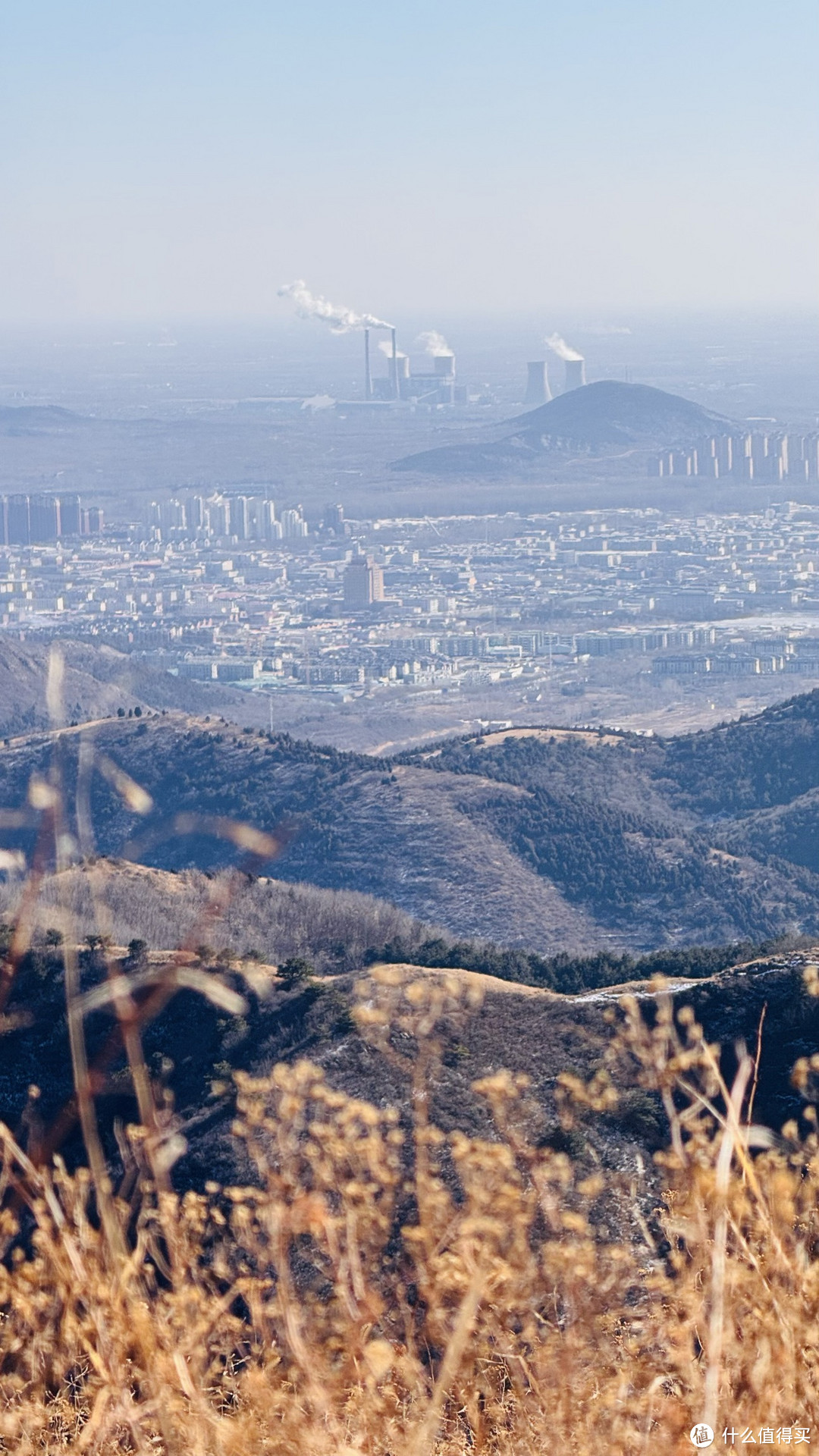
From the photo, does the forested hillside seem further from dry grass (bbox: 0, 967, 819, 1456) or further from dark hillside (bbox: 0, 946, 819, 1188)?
dry grass (bbox: 0, 967, 819, 1456)

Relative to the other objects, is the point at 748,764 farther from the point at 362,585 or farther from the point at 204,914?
the point at 362,585

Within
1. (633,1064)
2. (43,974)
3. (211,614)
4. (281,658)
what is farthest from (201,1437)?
(211,614)

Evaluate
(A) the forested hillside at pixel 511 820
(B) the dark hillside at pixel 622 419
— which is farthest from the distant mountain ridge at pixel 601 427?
(A) the forested hillside at pixel 511 820

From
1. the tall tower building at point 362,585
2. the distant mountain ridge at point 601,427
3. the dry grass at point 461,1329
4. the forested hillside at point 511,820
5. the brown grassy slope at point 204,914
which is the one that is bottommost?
the forested hillside at point 511,820

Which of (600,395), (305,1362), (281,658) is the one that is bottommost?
(281,658)

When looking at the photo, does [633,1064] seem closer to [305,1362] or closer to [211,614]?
[305,1362]

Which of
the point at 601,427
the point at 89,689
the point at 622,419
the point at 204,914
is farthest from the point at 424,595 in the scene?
the point at 204,914

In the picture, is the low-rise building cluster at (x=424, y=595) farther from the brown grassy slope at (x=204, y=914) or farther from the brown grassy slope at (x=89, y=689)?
the brown grassy slope at (x=204, y=914)

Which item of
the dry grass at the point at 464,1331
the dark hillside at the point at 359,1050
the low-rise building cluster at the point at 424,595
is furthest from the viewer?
the low-rise building cluster at the point at 424,595
